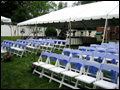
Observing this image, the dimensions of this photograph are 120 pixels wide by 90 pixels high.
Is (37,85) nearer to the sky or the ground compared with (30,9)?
nearer to the ground

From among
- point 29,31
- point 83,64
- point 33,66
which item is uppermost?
point 29,31

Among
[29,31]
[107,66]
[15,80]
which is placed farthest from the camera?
[29,31]

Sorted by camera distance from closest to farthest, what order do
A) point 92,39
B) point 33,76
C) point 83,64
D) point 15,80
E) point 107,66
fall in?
1. point 107,66
2. point 83,64
3. point 15,80
4. point 33,76
5. point 92,39

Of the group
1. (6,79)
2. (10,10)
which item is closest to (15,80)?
(6,79)

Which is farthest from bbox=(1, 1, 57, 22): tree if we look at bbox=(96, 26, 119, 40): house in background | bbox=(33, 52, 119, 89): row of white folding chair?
bbox=(33, 52, 119, 89): row of white folding chair

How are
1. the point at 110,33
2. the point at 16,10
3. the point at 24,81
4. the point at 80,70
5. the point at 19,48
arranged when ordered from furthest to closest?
the point at 16,10 → the point at 110,33 → the point at 19,48 → the point at 24,81 → the point at 80,70

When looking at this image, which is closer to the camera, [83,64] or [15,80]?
[83,64]

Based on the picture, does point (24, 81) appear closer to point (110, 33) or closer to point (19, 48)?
point (19, 48)

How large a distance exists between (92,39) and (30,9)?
1727cm

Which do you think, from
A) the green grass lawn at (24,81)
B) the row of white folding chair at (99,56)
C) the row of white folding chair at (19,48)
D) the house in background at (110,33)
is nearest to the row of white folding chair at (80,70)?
the green grass lawn at (24,81)

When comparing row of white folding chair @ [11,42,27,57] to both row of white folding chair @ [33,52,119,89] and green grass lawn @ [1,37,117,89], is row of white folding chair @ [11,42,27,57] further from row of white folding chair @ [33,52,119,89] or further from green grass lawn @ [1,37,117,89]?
row of white folding chair @ [33,52,119,89]

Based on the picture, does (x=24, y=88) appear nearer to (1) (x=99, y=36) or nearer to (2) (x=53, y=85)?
(2) (x=53, y=85)

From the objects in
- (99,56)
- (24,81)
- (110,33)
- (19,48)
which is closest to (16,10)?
(110,33)

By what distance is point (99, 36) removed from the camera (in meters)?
26.0
